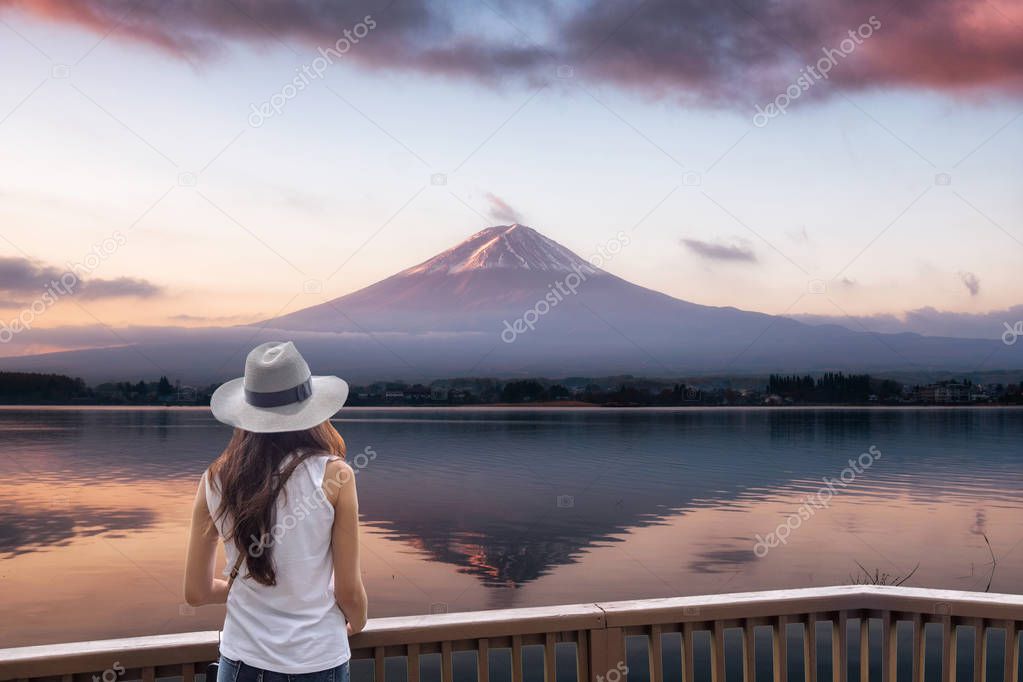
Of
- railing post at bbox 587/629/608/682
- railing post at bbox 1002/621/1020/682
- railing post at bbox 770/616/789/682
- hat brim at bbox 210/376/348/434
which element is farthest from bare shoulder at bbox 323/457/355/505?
railing post at bbox 1002/621/1020/682

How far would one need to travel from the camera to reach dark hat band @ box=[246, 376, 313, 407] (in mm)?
1903

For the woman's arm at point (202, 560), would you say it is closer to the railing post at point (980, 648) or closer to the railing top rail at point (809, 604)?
the railing top rail at point (809, 604)

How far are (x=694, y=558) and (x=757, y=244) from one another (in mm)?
67469

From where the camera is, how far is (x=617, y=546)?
29219mm

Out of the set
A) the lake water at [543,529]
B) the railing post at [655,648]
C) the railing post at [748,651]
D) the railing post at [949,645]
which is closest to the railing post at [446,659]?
the railing post at [655,648]

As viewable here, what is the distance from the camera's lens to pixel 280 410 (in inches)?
74.1

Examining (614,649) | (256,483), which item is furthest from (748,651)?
(256,483)

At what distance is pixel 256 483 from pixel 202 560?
24cm

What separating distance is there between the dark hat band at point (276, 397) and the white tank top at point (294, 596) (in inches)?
6.4

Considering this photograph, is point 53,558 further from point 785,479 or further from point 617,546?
point 785,479

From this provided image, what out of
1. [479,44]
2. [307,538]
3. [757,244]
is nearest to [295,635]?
[307,538]

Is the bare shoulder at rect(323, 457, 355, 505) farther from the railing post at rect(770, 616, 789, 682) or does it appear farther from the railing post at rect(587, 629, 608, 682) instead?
the railing post at rect(770, 616, 789, 682)

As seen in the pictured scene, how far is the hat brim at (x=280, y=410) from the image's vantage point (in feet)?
6.01

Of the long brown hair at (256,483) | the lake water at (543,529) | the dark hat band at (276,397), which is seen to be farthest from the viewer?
the lake water at (543,529)
